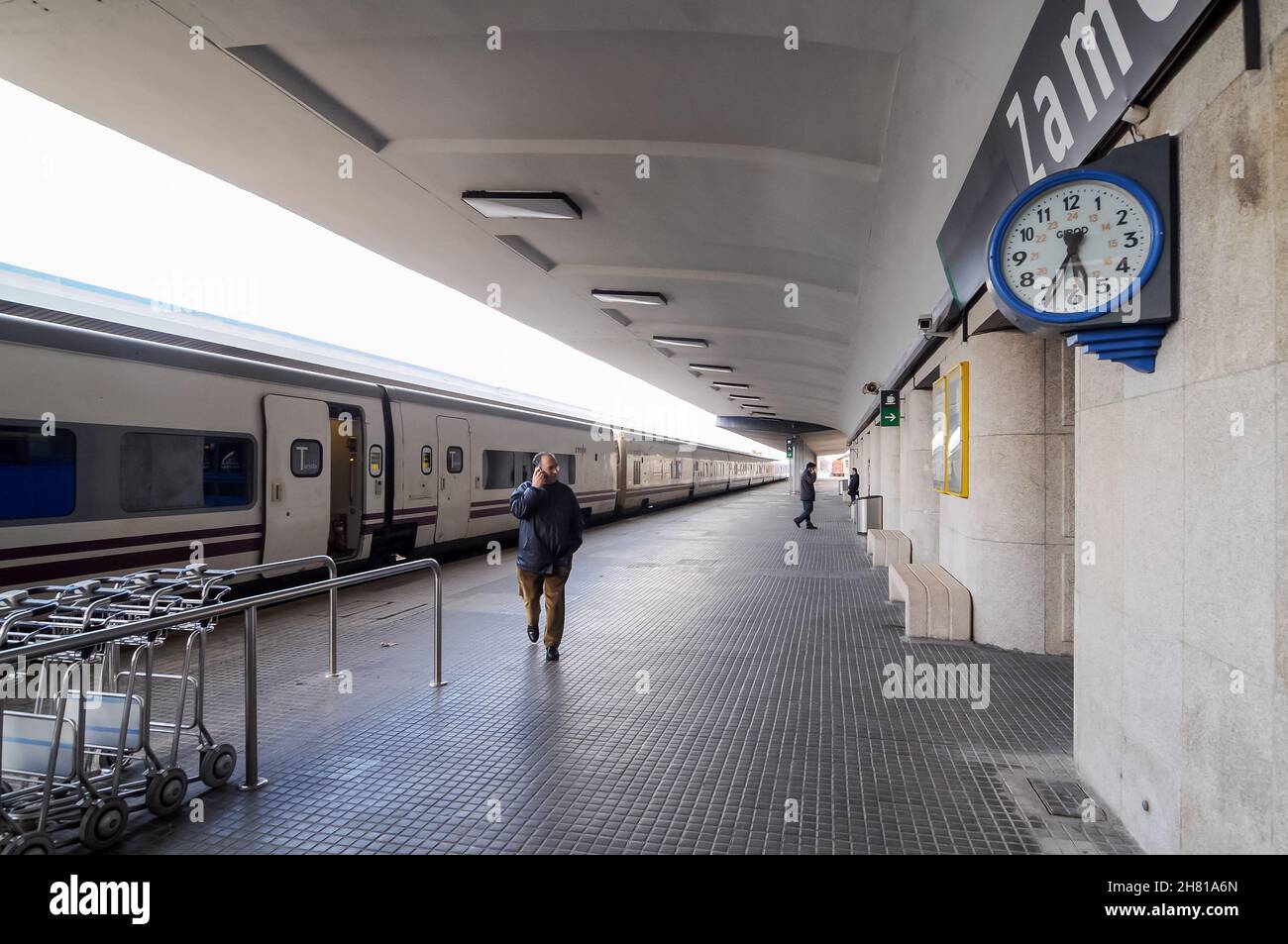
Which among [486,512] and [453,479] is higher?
[453,479]

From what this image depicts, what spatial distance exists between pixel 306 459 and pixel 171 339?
2379 millimetres

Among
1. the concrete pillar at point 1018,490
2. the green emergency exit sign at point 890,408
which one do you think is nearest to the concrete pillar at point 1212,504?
the concrete pillar at point 1018,490

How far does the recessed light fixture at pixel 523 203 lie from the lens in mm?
7184

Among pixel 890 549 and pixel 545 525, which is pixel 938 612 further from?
pixel 890 549

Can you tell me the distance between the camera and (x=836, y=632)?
7621 millimetres

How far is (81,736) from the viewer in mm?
3275

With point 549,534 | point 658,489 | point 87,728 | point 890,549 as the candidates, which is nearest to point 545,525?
point 549,534

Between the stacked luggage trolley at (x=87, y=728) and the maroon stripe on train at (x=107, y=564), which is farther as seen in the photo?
the maroon stripe on train at (x=107, y=564)

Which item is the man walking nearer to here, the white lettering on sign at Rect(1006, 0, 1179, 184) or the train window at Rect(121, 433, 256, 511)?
the train window at Rect(121, 433, 256, 511)

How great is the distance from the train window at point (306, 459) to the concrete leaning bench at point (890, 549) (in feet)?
Result: 28.2

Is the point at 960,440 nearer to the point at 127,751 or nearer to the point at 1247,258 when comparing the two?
the point at 1247,258

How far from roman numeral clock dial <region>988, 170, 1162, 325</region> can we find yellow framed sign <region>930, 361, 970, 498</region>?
14.0 feet

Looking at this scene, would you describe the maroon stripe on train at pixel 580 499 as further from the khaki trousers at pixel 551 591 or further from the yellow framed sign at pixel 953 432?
the yellow framed sign at pixel 953 432

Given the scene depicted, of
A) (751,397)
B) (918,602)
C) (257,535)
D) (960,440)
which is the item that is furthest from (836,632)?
(751,397)
